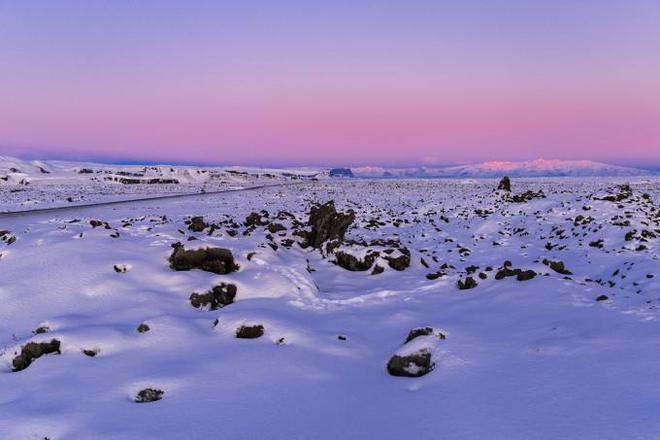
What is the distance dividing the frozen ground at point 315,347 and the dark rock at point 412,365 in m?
0.15

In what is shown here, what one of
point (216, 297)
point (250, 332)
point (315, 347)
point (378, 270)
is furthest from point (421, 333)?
point (378, 270)

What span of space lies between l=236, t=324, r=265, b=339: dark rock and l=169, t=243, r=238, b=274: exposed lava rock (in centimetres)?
418

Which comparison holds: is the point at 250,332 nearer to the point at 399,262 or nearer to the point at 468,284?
the point at 468,284

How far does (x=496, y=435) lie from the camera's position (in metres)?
4.66

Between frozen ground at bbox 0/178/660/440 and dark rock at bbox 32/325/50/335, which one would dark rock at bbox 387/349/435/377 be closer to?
frozen ground at bbox 0/178/660/440

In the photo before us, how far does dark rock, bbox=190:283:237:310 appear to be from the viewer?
9812mm

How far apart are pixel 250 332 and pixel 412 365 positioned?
289cm

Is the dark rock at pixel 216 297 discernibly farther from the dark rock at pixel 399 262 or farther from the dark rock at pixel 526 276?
the dark rock at pixel 526 276

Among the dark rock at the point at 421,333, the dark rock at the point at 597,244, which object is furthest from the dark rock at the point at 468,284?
the dark rock at the point at 597,244

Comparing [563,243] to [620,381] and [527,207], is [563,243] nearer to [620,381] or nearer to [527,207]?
[527,207]

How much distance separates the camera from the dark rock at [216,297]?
386 inches

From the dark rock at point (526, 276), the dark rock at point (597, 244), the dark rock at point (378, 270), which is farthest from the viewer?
the dark rock at point (597, 244)

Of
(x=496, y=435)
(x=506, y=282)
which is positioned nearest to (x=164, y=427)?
(x=496, y=435)

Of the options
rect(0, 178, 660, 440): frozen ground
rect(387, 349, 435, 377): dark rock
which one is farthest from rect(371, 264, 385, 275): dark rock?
rect(387, 349, 435, 377): dark rock
